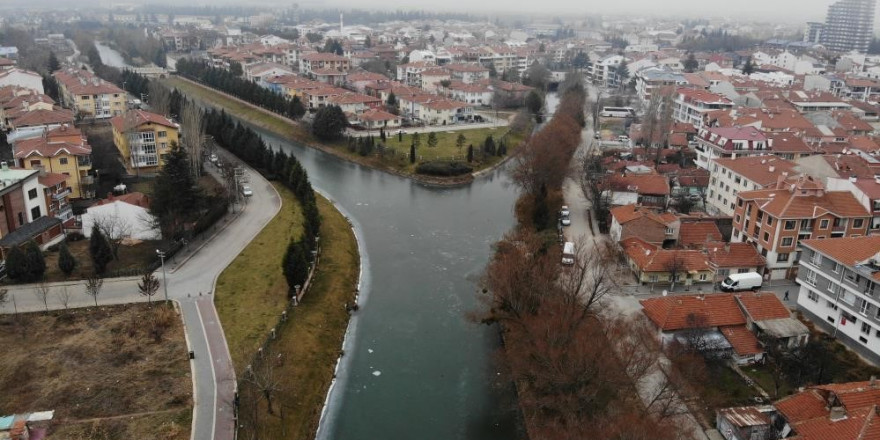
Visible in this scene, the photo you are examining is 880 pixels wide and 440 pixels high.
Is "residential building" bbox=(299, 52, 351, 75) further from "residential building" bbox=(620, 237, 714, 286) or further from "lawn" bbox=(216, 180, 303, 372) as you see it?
"residential building" bbox=(620, 237, 714, 286)

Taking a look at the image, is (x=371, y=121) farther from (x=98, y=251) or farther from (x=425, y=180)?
(x=98, y=251)

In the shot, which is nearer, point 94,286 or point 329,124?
point 94,286

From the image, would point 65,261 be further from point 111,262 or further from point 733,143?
point 733,143

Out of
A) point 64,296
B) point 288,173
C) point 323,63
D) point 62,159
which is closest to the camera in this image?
point 64,296

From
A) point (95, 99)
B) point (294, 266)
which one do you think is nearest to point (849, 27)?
point (95, 99)

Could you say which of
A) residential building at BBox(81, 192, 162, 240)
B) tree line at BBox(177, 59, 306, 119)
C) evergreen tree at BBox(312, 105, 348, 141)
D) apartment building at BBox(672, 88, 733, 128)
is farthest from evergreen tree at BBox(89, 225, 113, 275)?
apartment building at BBox(672, 88, 733, 128)

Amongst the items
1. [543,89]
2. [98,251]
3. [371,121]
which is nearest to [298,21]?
[543,89]
